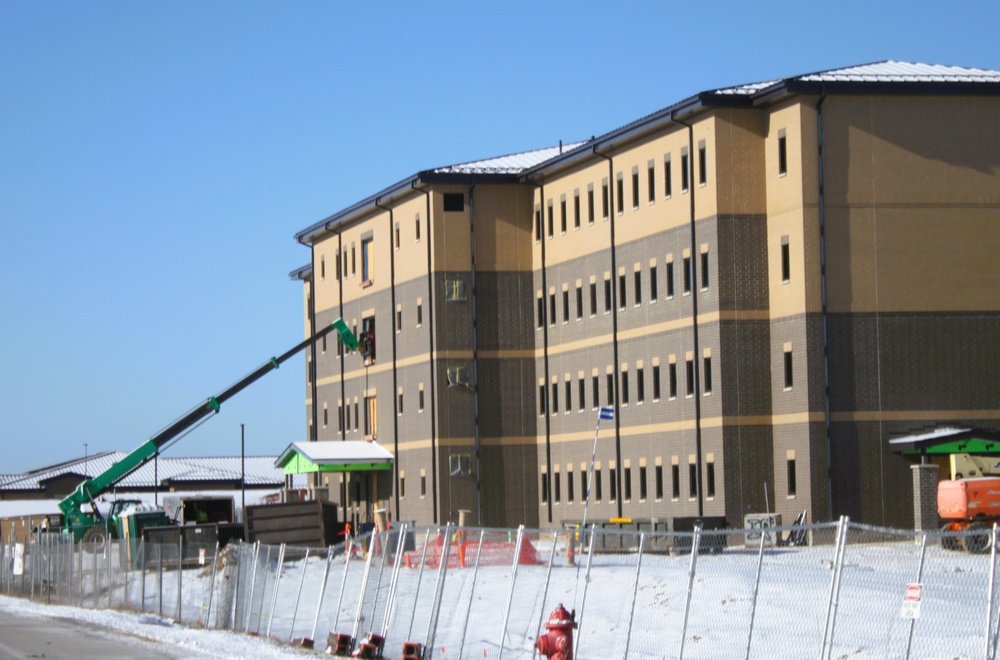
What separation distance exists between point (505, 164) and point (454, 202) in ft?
11.4

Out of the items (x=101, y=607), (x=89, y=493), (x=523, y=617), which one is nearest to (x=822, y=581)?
(x=523, y=617)

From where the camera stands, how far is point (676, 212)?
5781cm

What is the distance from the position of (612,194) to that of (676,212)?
514 centimetres

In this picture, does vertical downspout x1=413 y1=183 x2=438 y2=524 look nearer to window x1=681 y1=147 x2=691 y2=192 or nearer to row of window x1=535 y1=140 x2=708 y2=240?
row of window x1=535 y1=140 x2=708 y2=240

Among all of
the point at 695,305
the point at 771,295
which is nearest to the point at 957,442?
the point at 771,295

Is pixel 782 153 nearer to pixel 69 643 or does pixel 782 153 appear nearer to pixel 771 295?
pixel 771 295

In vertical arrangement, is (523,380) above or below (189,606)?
above

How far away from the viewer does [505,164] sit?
235ft

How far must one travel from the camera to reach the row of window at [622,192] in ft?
187

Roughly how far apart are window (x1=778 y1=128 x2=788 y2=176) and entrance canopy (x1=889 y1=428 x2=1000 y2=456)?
969cm

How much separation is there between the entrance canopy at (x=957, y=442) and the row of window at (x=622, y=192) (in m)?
11.4

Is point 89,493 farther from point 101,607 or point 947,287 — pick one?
point 947,287

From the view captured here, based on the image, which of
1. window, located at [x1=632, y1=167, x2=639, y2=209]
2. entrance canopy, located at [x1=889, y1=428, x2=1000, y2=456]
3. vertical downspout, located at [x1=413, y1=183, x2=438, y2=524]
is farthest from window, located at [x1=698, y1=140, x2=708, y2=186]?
vertical downspout, located at [x1=413, y1=183, x2=438, y2=524]

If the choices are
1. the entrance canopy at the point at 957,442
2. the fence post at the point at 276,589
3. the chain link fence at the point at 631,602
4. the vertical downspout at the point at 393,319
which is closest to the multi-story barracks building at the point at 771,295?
the entrance canopy at the point at 957,442
